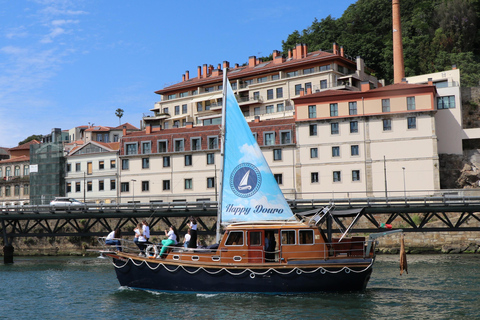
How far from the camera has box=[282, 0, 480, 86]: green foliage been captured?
98750 millimetres

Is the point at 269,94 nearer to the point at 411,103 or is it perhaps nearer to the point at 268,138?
the point at 268,138

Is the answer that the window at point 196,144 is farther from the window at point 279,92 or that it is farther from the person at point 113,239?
the person at point 113,239

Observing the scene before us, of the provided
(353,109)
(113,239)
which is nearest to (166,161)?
(353,109)

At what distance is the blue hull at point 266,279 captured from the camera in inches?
1100

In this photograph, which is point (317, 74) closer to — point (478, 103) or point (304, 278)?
point (478, 103)

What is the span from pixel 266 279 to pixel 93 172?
64.0 meters

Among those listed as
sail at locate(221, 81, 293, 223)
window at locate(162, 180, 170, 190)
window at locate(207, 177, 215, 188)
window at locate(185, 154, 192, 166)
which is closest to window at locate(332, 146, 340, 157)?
window at locate(207, 177, 215, 188)

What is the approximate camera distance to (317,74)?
296 feet

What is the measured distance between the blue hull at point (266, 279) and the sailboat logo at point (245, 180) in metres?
4.31

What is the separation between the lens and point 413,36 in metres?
106

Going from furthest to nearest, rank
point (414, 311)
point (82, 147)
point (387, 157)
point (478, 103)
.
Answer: point (82, 147) → point (478, 103) → point (387, 157) → point (414, 311)

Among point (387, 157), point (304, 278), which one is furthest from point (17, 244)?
point (304, 278)

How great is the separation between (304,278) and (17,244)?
178 ft

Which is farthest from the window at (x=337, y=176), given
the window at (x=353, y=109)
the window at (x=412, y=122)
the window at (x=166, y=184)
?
the window at (x=166, y=184)
